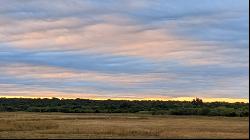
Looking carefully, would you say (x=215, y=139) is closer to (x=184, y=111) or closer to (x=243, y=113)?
(x=243, y=113)

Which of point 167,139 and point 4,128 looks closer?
point 167,139

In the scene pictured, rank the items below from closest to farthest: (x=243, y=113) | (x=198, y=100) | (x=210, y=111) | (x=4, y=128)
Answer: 1. (x=4, y=128)
2. (x=243, y=113)
3. (x=210, y=111)
4. (x=198, y=100)

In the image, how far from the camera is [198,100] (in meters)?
178

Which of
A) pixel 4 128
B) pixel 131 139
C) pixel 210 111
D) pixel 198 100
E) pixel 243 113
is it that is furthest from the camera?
pixel 198 100

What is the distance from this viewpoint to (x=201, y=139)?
126 ft

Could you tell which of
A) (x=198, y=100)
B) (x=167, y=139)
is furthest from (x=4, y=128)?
(x=198, y=100)

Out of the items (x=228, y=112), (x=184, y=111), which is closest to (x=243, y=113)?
(x=228, y=112)

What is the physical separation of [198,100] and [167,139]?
463ft

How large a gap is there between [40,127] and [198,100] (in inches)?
4844

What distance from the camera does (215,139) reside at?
3875 centimetres

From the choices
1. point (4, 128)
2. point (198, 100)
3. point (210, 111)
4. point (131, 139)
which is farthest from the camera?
point (198, 100)

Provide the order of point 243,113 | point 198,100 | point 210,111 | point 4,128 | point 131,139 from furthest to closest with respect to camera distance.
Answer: point 198,100 < point 210,111 < point 243,113 < point 4,128 < point 131,139

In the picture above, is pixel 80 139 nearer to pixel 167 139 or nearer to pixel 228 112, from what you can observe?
pixel 167 139

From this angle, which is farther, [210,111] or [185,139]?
[210,111]
